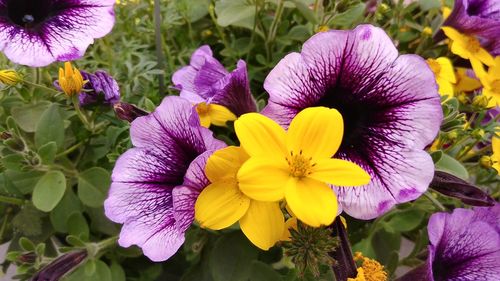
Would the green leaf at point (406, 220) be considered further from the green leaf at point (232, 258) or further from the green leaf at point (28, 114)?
the green leaf at point (28, 114)

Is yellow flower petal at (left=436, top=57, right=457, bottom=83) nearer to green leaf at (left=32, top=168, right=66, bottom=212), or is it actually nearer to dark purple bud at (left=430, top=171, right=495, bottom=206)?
dark purple bud at (left=430, top=171, right=495, bottom=206)

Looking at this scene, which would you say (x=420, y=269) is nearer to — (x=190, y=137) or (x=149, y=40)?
(x=190, y=137)

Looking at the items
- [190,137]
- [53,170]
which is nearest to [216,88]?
[190,137]

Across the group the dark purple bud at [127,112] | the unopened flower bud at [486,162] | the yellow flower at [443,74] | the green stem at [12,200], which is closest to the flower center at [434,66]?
the yellow flower at [443,74]

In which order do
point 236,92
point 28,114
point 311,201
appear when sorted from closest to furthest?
point 311,201
point 236,92
point 28,114

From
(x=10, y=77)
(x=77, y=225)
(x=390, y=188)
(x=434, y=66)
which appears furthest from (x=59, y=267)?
(x=434, y=66)

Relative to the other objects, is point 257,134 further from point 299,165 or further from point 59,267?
point 59,267

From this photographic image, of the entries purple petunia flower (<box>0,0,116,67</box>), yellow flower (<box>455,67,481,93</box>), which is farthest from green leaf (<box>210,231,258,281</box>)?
yellow flower (<box>455,67,481,93</box>)
